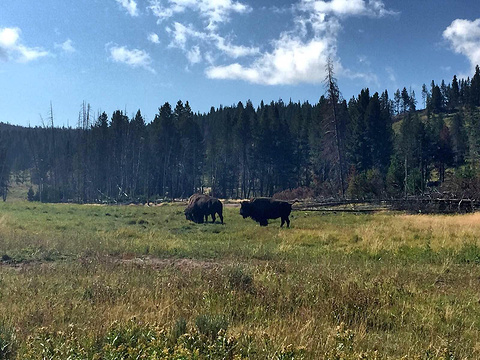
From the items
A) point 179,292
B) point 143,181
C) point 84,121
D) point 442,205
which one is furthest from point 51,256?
point 84,121

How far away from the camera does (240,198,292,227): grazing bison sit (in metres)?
22.6

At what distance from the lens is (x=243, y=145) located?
240 feet

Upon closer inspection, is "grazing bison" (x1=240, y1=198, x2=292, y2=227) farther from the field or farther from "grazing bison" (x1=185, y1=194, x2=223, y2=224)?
the field

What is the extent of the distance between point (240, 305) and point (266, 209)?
17.1 metres

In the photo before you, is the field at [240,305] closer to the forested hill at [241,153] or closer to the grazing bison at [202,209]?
the grazing bison at [202,209]

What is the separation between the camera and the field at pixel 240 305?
426 centimetres

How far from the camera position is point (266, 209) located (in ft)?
76.3

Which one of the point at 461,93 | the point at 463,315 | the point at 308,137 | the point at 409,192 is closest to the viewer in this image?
the point at 463,315

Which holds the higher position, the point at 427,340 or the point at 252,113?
the point at 252,113

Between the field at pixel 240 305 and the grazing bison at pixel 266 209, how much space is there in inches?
394

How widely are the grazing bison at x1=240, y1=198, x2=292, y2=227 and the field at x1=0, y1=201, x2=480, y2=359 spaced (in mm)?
10009

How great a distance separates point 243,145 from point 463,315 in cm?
6750

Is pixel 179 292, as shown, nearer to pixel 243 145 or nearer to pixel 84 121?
pixel 243 145

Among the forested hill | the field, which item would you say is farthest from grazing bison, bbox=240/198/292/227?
the forested hill
